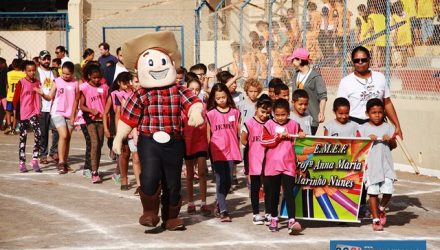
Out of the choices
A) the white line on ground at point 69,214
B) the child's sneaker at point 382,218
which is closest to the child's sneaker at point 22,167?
the white line on ground at point 69,214

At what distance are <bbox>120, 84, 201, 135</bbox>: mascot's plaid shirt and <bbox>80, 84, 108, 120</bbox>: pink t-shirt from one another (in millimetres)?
3926

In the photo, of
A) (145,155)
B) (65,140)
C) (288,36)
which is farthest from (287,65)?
(145,155)

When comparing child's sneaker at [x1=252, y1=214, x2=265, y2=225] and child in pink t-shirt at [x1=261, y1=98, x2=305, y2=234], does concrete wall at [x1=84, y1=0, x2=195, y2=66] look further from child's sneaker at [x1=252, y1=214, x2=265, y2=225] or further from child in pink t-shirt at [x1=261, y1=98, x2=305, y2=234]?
child in pink t-shirt at [x1=261, y1=98, x2=305, y2=234]

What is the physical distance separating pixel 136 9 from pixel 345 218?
74.0 ft

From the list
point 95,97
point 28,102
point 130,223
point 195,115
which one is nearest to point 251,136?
point 195,115

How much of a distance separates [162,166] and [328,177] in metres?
1.80

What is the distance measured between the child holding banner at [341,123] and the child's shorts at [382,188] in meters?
0.64

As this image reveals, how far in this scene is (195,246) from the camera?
372 inches

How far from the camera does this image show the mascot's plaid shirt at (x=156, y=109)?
10.5 meters

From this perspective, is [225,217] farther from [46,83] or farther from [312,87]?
[46,83]

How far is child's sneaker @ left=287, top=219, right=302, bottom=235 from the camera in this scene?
1003 centimetres

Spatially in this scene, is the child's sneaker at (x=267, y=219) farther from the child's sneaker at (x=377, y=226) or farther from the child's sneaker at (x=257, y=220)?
the child's sneaker at (x=377, y=226)

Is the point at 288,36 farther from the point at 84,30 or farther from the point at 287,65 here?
the point at 84,30

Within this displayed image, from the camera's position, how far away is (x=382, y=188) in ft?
34.7
